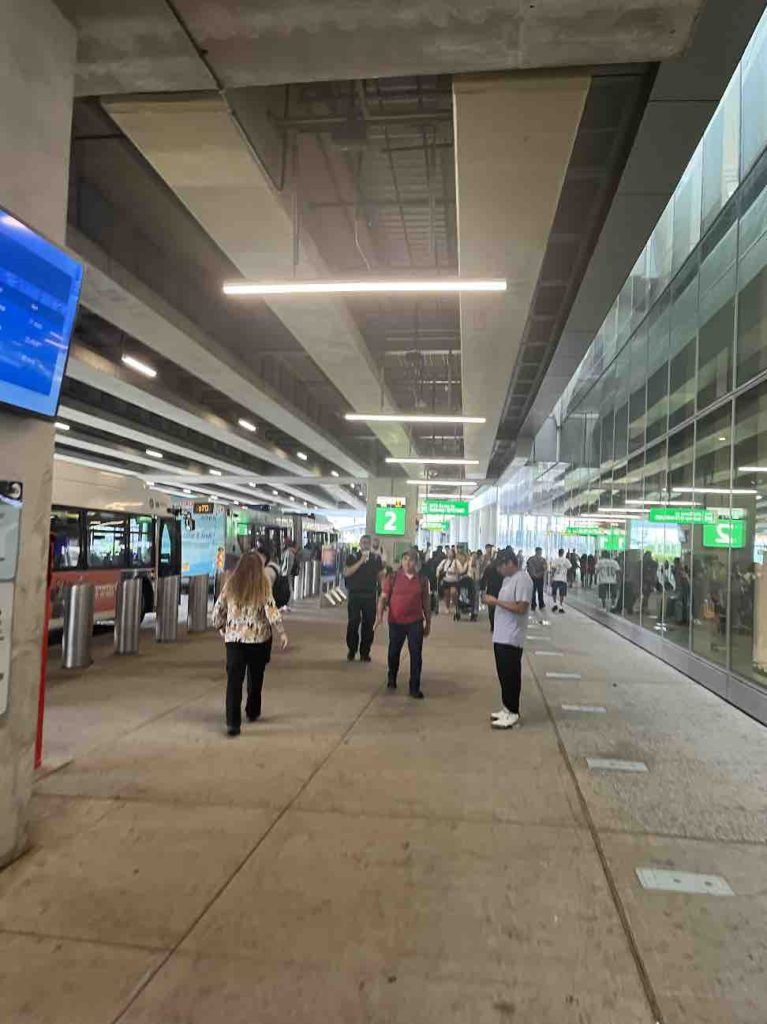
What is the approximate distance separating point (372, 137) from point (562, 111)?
2.83m

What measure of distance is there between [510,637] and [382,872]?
349 cm

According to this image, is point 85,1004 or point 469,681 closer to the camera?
point 85,1004

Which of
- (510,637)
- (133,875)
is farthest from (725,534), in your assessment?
(133,875)

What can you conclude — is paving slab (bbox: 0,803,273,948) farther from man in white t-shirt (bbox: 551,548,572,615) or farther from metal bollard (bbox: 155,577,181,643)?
man in white t-shirt (bbox: 551,548,572,615)

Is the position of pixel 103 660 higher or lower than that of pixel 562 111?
lower

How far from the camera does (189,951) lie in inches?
125

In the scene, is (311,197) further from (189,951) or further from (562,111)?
(189,951)

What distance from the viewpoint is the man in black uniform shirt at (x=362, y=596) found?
1084 cm

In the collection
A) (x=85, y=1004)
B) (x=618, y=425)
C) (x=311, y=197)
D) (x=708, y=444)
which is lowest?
(x=85, y=1004)

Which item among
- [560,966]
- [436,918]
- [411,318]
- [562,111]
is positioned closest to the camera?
[560,966]

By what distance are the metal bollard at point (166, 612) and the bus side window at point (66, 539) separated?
1.56 meters

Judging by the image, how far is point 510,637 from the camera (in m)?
7.16

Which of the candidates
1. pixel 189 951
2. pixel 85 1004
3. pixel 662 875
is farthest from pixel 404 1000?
pixel 662 875

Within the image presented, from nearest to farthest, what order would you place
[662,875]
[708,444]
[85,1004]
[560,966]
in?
[85,1004] → [560,966] → [662,875] → [708,444]
